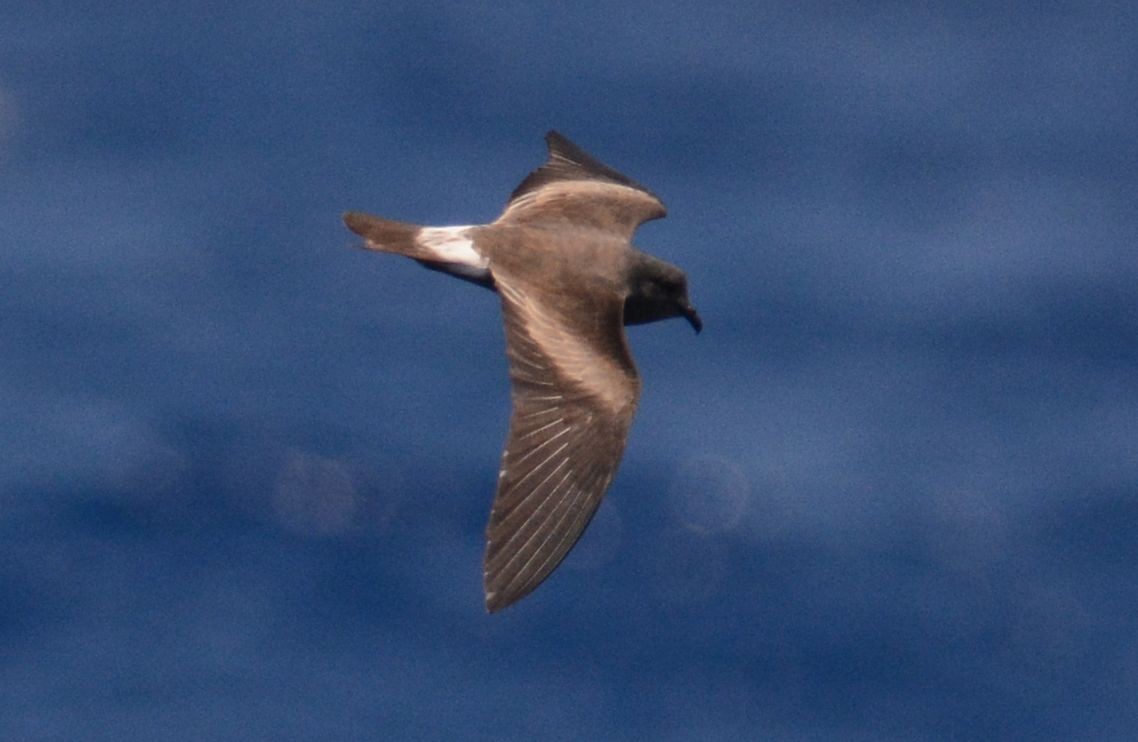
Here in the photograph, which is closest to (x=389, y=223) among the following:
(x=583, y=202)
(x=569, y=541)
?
(x=583, y=202)

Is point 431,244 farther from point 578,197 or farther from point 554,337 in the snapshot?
point 578,197

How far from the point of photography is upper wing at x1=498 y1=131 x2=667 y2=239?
1002 cm

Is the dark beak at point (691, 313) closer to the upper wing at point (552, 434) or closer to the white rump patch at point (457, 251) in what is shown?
the upper wing at point (552, 434)

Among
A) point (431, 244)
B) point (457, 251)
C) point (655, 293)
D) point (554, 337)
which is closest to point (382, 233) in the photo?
point (431, 244)

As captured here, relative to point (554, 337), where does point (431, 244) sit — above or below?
above

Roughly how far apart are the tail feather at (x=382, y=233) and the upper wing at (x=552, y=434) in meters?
0.59

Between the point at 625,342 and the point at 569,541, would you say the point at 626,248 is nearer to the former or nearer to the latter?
the point at 625,342

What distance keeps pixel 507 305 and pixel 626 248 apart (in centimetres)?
88

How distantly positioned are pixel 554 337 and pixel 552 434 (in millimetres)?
481

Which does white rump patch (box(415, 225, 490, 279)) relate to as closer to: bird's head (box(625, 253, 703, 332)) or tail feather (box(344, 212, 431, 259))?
tail feather (box(344, 212, 431, 259))

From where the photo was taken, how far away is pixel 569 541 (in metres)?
8.09

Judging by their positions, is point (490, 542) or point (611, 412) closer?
point (490, 542)

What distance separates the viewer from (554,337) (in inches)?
344

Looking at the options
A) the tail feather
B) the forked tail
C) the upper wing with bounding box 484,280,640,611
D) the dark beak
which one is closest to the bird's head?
the dark beak
